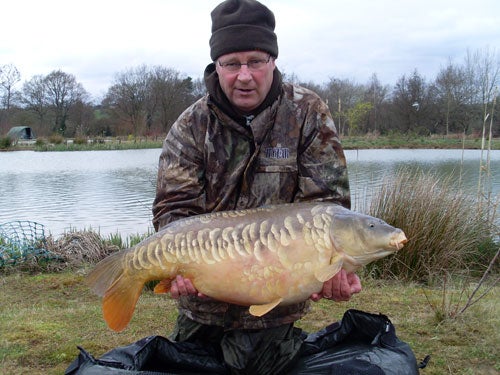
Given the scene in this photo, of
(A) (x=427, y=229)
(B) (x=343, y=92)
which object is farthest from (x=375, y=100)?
(A) (x=427, y=229)

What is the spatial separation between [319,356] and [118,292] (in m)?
1.02

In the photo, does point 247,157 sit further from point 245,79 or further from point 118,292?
point 118,292

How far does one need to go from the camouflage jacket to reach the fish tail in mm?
385

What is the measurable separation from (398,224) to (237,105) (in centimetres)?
302

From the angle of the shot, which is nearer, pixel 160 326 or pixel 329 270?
pixel 329 270

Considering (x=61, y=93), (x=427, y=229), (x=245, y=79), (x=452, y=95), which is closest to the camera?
(x=245, y=79)

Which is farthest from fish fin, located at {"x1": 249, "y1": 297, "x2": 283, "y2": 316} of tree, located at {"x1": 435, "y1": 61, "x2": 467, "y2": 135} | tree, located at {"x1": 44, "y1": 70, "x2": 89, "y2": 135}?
tree, located at {"x1": 44, "y1": 70, "x2": 89, "y2": 135}

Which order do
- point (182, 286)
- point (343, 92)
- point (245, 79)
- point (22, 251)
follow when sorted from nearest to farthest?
point (182, 286)
point (245, 79)
point (22, 251)
point (343, 92)

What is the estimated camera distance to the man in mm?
2244

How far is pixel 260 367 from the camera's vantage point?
2.28 meters

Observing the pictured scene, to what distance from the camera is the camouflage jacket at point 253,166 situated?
2.31 metres

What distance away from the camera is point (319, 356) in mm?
2432

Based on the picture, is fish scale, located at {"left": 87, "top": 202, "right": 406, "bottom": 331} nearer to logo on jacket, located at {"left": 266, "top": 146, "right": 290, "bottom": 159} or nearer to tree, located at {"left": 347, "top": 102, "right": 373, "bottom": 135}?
logo on jacket, located at {"left": 266, "top": 146, "right": 290, "bottom": 159}

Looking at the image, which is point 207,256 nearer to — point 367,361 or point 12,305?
point 367,361
